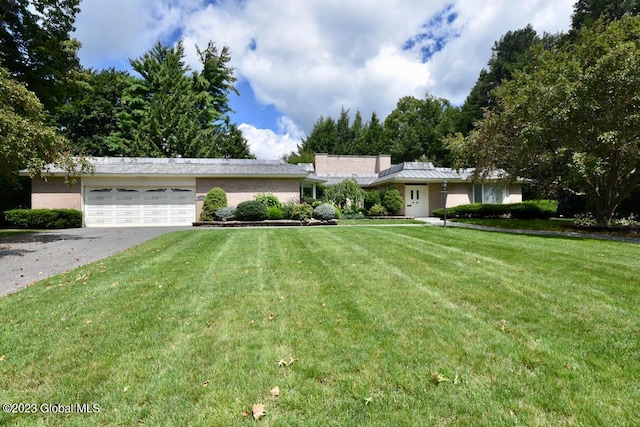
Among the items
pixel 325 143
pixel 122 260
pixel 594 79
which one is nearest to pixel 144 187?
pixel 122 260

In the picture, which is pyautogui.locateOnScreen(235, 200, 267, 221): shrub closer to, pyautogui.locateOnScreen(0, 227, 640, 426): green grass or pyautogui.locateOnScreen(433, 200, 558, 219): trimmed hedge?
pyautogui.locateOnScreen(0, 227, 640, 426): green grass

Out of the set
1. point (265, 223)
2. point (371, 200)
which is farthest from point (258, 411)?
point (371, 200)

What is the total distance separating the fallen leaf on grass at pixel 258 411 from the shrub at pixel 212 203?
1675cm

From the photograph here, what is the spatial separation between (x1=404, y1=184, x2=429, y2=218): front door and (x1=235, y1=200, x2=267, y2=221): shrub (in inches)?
430

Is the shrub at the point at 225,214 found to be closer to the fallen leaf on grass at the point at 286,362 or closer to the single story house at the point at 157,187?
the single story house at the point at 157,187

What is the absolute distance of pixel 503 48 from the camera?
36.2 m

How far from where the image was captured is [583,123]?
10289 millimetres

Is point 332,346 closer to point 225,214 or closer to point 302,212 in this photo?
point 302,212

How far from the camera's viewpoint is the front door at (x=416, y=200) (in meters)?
23.0

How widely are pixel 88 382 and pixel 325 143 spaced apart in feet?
136

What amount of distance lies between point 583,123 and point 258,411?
42.2 ft

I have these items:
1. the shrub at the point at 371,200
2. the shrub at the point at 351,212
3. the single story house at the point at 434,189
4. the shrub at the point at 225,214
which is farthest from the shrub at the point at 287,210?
the shrub at the point at 371,200

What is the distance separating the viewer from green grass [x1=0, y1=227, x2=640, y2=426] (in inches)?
81.6

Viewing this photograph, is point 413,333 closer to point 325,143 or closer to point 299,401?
point 299,401
